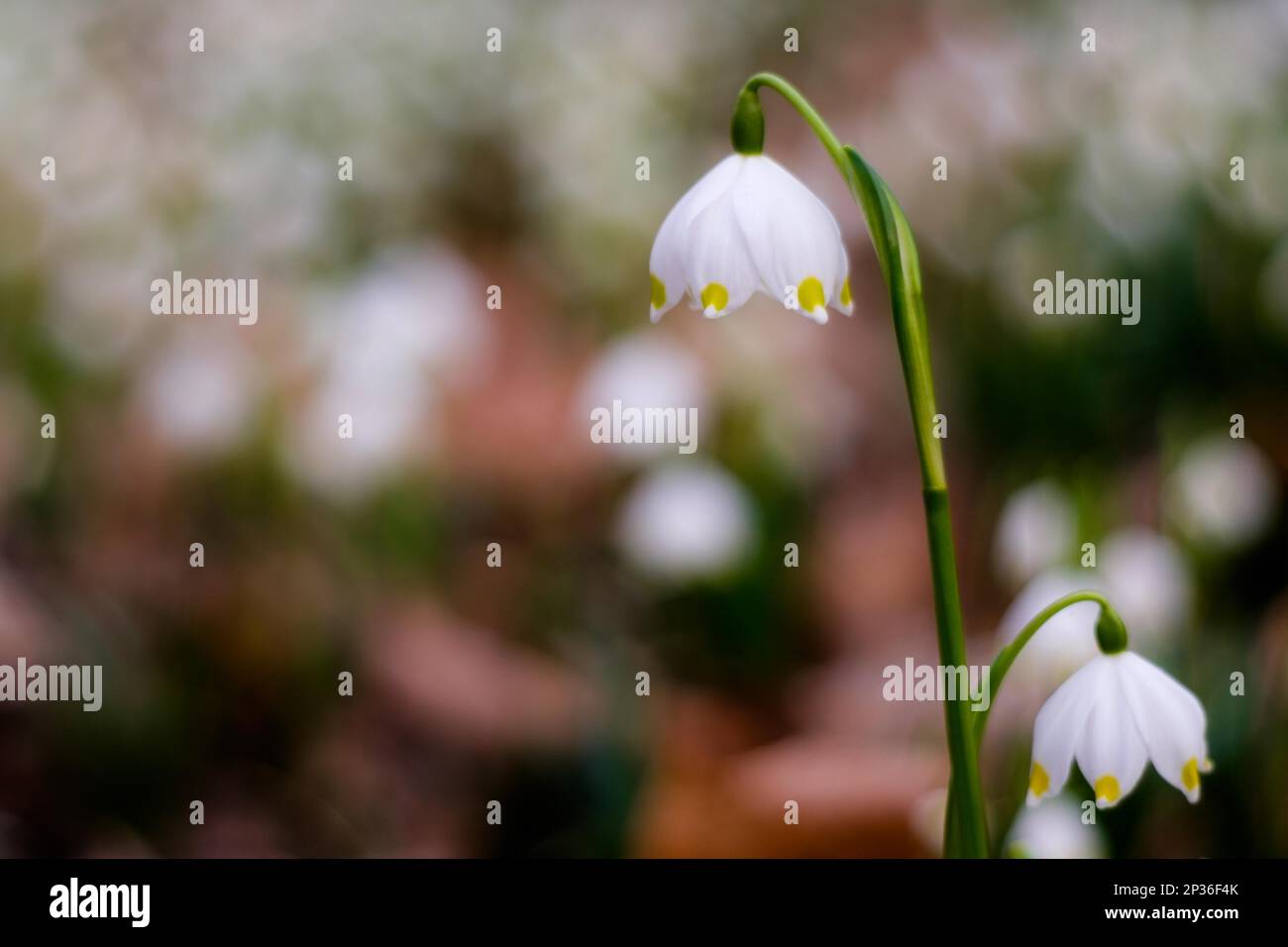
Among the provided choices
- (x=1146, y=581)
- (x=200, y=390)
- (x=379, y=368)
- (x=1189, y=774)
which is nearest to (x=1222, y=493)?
(x=1146, y=581)

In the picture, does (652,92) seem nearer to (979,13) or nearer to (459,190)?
(459,190)

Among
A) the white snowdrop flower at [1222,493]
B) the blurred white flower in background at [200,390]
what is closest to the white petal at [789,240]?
the white snowdrop flower at [1222,493]

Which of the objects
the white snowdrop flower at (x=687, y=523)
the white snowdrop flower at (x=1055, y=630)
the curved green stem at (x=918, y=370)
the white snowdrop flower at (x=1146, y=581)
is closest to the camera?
the curved green stem at (x=918, y=370)

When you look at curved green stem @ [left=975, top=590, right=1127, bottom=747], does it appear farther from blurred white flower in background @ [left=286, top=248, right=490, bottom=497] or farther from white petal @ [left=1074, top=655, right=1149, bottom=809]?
blurred white flower in background @ [left=286, top=248, right=490, bottom=497]

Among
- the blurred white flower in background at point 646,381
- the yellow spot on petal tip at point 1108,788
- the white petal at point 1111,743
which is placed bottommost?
the yellow spot on petal tip at point 1108,788

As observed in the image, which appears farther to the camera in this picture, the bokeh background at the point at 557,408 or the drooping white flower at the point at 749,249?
the bokeh background at the point at 557,408

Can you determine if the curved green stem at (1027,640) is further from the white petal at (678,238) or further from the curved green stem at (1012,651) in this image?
the white petal at (678,238)

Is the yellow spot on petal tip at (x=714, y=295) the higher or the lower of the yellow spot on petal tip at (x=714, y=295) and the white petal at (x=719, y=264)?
the lower

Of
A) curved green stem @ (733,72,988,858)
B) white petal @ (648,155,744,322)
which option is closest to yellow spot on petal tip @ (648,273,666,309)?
white petal @ (648,155,744,322)
